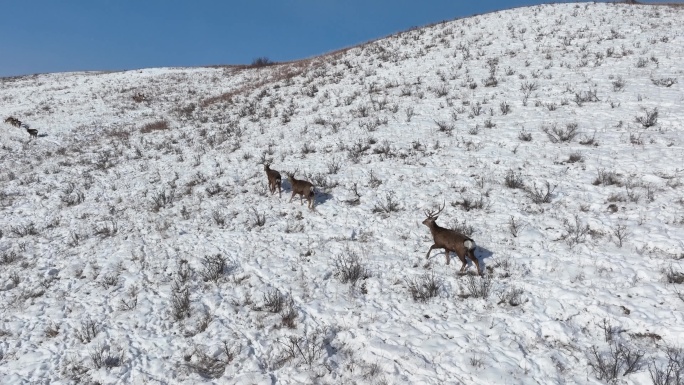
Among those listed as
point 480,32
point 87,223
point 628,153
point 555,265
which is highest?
point 480,32

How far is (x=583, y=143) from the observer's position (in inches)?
382

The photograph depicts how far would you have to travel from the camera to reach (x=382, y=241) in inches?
296

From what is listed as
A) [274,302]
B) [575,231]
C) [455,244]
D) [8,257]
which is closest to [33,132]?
[8,257]

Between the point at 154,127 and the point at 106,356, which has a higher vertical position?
the point at 154,127

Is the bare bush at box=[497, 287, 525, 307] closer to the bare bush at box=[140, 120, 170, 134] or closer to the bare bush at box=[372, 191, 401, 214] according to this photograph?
the bare bush at box=[372, 191, 401, 214]

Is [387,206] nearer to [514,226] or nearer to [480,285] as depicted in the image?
[514,226]

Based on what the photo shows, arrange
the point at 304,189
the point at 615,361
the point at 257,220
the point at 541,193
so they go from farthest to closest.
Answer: the point at 304,189, the point at 257,220, the point at 541,193, the point at 615,361

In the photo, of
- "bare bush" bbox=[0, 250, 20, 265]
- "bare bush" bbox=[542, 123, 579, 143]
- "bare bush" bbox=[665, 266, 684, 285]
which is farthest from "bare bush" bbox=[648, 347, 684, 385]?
"bare bush" bbox=[0, 250, 20, 265]

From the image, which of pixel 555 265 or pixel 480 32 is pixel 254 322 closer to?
pixel 555 265

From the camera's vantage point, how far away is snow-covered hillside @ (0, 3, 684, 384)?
198 inches

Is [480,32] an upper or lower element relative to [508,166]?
upper

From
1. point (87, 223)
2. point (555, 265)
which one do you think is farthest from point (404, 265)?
point (87, 223)

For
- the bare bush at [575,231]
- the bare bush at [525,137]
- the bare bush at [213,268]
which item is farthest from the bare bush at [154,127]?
the bare bush at [575,231]

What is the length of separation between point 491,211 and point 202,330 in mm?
5677
